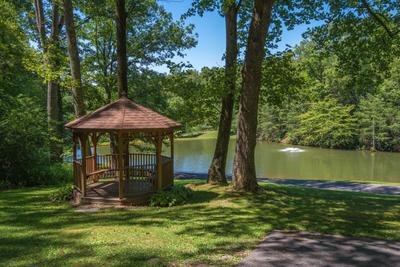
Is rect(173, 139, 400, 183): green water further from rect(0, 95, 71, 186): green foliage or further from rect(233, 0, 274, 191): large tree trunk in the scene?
rect(233, 0, 274, 191): large tree trunk

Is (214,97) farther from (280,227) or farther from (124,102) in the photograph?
(280,227)

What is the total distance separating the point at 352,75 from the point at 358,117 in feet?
128

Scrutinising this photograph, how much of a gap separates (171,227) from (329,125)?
149 feet

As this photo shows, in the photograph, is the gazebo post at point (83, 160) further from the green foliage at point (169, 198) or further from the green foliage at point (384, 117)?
the green foliage at point (384, 117)

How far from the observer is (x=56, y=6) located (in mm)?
16781

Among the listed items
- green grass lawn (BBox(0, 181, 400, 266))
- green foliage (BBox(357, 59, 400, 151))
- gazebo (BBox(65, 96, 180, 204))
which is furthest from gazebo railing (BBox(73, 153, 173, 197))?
green foliage (BBox(357, 59, 400, 151))

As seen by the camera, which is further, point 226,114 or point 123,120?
point 226,114

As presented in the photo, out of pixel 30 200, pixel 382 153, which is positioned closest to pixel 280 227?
pixel 30 200

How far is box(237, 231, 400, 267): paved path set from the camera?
190 inches

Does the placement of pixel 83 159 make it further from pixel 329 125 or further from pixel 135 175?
pixel 329 125

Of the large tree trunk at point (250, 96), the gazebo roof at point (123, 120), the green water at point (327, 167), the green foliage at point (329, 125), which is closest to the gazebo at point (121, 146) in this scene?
the gazebo roof at point (123, 120)

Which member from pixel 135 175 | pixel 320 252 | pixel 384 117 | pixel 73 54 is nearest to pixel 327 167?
pixel 384 117

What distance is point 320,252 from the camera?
17.2 ft

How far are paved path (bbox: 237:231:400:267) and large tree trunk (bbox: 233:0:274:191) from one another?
386 cm
